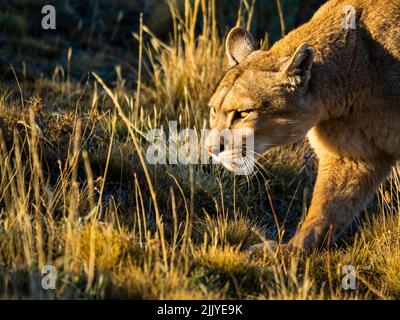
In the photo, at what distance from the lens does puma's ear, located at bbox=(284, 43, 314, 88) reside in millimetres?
5035

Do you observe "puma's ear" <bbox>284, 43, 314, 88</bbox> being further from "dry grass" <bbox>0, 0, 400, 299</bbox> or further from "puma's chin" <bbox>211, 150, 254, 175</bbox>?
"dry grass" <bbox>0, 0, 400, 299</bbox>

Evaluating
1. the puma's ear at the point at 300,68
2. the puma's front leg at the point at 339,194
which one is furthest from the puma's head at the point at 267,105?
the puma's front leg at the point at 339,194

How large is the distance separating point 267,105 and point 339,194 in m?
1.03

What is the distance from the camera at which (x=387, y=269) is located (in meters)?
5.05

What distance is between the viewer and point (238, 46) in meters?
5.80

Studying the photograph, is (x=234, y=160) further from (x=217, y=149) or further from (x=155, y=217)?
(x=155, y=217)

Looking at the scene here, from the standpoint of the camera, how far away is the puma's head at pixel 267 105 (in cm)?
512

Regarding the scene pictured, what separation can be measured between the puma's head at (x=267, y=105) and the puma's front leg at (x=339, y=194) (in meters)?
0.58

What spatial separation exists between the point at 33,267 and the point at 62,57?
220 inches

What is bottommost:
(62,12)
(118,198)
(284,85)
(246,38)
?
(118,198)

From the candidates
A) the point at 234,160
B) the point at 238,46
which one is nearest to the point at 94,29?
the point at 238,46

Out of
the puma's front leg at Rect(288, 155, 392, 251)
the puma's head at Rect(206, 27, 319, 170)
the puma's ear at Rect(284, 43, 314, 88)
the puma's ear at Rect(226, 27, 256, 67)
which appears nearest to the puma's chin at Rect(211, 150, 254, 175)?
the puma's head at Rect(206, 27, 319, 170)
